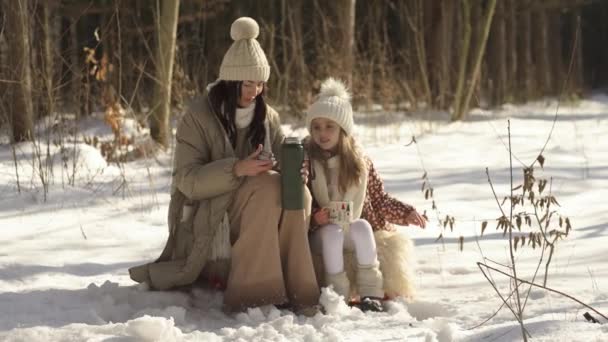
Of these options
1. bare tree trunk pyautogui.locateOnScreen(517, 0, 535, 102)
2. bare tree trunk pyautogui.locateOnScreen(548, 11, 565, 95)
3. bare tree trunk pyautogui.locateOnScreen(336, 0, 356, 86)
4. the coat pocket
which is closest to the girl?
the coat pocket

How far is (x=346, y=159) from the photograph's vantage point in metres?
4.66

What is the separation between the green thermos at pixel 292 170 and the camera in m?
4.37

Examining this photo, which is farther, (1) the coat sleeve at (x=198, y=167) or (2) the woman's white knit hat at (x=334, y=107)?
(2) the woman's white knit hat at (x=334, y=107)

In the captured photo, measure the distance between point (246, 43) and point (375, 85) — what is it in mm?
9158

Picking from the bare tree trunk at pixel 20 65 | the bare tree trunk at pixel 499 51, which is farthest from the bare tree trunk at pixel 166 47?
the bare tree trunk at pixel 499 51

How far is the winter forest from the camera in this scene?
13.7 feet

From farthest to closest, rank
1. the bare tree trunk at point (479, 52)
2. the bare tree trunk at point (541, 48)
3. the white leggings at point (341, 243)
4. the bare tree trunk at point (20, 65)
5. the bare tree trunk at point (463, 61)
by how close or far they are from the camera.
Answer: the bare tree trunk at point (541, 48) → the bare tree trunk at point (463, 61) → the bare tree trunk at point (479, 52) → the bare tree trunk at point (20, 65) → the white leggings at point (341, 243)

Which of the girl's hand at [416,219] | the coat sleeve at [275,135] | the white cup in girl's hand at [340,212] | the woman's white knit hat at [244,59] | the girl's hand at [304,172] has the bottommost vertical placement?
the girl's hand at [416,219]

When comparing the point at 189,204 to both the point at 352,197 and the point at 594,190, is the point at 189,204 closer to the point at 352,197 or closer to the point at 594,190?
the point at 352,197

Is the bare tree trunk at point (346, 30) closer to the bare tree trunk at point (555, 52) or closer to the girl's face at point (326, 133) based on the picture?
the girl's face at point (326, 133)

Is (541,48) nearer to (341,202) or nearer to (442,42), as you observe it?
(442,42)

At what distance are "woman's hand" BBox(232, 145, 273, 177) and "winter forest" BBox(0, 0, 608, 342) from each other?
1.87 ft

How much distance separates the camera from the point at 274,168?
4.63 meters

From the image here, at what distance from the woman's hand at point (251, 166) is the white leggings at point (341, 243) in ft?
1.43
